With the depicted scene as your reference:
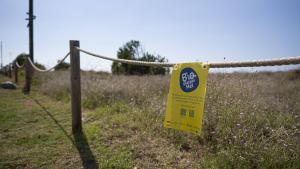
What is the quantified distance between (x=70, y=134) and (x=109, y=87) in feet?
8.73

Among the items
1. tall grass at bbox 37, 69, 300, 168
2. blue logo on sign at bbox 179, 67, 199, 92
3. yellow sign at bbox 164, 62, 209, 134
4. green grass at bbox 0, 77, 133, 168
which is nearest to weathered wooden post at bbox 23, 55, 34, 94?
green grass at bbox 0, 77, 133, 168

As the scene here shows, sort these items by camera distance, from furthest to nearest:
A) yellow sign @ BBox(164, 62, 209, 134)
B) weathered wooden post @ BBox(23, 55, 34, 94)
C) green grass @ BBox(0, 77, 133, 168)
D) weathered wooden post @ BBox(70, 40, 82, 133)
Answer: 1. weathered wooden post @ BBox(23, 55, 34, 94)
2. weathered wooden post @ BBox(70, 40, 82, 133)
3. green grass @ BBox(0, 77, 133, 168)
4. yellow sign @ BBox(164, 62, 209, 134)

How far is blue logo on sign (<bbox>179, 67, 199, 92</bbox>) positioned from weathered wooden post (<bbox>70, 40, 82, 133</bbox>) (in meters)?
2.11

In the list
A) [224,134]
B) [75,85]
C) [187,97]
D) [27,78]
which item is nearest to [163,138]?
[224,134]

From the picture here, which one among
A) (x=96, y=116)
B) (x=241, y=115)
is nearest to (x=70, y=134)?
(x=96, y=116)

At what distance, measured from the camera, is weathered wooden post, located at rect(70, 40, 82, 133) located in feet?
12.6

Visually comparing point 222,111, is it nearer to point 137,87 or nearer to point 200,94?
point 200,94

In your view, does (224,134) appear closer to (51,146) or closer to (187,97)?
(187,97)

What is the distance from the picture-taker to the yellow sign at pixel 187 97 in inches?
82.7

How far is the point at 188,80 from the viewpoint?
221 cm

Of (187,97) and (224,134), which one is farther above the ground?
(187,97)

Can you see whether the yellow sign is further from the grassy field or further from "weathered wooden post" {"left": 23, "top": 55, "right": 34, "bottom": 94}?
"weathered wooden post" {"left": 23, "top": 55, "right": 34, "bottom": 94}

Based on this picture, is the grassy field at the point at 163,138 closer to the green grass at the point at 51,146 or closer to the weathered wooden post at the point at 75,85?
the green grass at the point at 51,146

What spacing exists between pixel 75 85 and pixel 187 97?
2.23 metres
